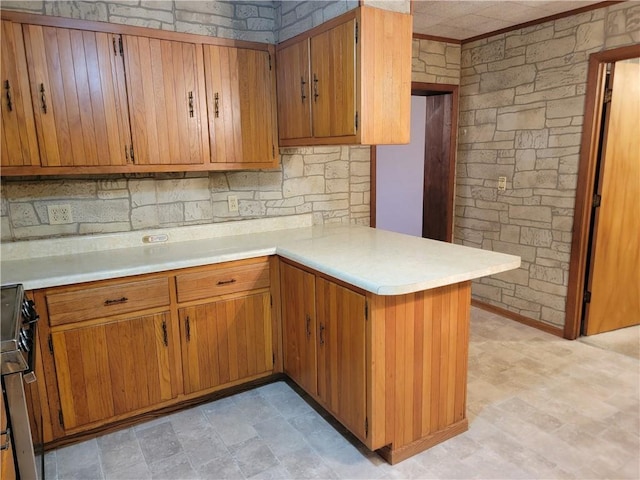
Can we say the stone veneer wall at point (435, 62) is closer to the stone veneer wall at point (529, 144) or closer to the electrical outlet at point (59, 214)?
the stone veneer wall at point (529, 144)

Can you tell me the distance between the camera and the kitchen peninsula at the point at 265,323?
2031mm

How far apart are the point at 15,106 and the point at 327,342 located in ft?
6.33

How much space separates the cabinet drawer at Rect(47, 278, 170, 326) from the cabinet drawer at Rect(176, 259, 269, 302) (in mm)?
99

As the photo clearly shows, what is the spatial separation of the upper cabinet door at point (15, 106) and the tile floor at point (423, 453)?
1496 mm

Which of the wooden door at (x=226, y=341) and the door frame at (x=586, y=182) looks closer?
the wooden door at (x=226, y=341)

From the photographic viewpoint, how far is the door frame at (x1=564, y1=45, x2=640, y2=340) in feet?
10.1

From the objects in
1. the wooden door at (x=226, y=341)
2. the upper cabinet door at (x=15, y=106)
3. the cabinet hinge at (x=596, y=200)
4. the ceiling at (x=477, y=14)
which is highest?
the ceiling at (x=477, y=14)

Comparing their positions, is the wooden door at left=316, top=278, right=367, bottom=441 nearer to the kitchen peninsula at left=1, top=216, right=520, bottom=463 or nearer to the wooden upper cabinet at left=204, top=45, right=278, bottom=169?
the kitchen peninsula at left=1, top=216, right=520, bottom=463

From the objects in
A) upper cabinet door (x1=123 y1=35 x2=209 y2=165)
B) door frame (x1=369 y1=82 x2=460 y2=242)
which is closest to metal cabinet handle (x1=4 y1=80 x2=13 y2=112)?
upper cabinet door (x1=123 y1=35 x2=209 y2=165)

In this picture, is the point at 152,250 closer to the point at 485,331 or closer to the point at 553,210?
the point at 485,331

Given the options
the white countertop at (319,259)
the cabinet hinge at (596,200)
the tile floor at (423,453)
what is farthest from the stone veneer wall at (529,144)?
the white countertop at (319,259)

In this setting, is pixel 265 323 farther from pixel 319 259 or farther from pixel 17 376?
pixel 17 376

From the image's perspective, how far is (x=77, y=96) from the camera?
2311mm

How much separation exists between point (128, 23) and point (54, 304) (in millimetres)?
1597
